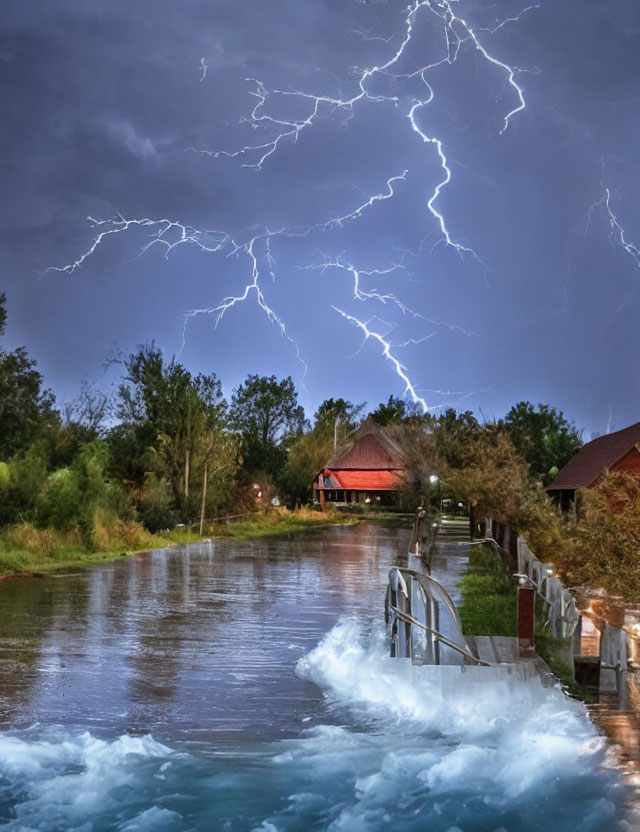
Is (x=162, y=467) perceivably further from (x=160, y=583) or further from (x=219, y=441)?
(x=160, y=583)

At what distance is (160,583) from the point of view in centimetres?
1955

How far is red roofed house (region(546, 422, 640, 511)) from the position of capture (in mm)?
34875

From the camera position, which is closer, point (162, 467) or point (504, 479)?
point (504, 479)

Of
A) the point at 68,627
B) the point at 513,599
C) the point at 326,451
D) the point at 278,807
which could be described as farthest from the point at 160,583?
the point at 326,451

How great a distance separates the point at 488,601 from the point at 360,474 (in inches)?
2254

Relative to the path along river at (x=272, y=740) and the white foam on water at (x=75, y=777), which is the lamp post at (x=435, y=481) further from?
the white foam on water at (x=75, y=777)

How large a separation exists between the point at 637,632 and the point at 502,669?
3.24m

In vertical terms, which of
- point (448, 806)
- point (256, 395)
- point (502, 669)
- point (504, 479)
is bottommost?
point (448, 806)

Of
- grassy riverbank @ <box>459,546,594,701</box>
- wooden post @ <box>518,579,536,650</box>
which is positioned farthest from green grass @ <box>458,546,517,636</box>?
wooden post @ <box>518,579,536,650</box>

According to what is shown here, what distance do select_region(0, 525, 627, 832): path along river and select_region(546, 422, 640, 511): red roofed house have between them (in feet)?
69.6

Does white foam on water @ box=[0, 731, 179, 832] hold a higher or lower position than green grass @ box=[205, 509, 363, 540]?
lower

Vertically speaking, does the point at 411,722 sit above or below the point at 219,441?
below

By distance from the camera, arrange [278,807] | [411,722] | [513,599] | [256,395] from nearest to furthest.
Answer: [278,807] → [411,722] → [513,599] → [256,395]

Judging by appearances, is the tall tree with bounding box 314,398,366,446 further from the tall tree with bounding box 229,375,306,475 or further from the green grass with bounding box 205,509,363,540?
the green grass with bounding box 205,509,363,540
